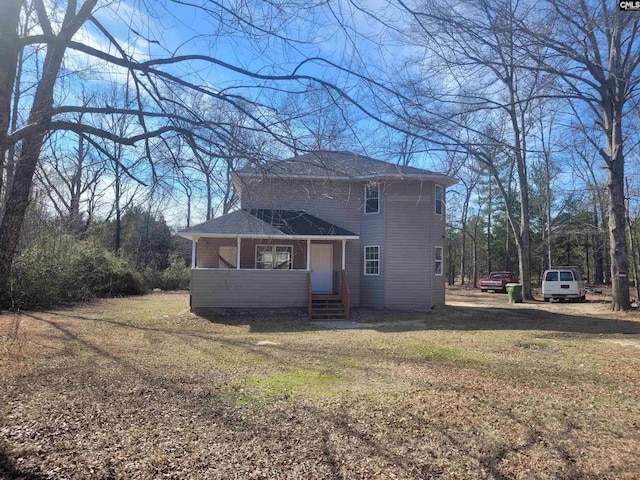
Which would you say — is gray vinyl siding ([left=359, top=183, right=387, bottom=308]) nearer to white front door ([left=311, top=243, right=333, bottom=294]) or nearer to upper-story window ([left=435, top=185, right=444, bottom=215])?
white front door ([left=311, top=243, right=333, bottom=294])

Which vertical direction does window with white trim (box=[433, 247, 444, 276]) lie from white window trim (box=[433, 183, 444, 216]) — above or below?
below

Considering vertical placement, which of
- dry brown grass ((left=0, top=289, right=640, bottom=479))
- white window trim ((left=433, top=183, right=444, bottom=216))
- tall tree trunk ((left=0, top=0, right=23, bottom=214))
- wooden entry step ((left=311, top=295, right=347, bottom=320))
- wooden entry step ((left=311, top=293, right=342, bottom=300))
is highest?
white window trim ((left=433, top=183, right=444, bottom=216))

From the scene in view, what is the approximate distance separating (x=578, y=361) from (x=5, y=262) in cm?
897

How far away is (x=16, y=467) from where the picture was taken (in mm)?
3096

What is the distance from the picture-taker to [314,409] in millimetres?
4449

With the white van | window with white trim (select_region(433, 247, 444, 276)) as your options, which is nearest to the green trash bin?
the white van

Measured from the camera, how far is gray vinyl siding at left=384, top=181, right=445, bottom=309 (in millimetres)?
15742

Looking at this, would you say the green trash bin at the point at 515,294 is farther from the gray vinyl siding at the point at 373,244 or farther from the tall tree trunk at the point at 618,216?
the gray vinyl siding at the point at 373,244

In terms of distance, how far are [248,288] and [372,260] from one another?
491cm

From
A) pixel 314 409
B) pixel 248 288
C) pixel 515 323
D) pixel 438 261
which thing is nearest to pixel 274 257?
pixel 248 288

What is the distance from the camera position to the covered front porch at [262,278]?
13.7 meters

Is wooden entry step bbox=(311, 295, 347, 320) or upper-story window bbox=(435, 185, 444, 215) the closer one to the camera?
wooden entry step bbox=(311, 295, 347, 320)

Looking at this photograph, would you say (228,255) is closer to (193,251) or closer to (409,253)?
(193,251)

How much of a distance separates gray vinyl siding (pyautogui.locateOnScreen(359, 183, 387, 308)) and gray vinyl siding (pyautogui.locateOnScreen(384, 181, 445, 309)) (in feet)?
0.60
